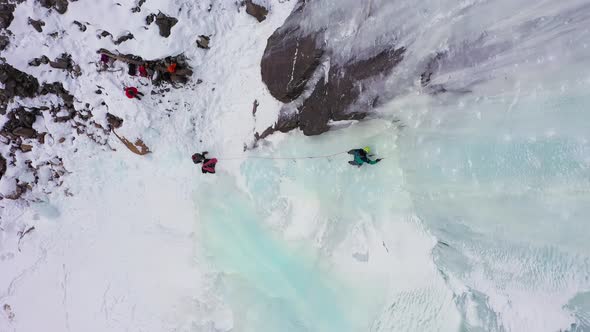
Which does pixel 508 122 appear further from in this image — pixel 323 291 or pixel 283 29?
pixel 283 29

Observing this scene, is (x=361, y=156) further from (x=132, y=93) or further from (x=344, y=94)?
(x=132, y=93)

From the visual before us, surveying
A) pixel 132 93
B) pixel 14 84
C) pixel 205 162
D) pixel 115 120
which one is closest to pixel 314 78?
pixel 205 162

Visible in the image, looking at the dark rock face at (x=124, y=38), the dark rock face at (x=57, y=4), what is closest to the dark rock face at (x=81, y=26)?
the dark rock face at (x=57, y=4)

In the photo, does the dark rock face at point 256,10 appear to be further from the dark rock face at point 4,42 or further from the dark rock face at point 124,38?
the dark rock face at point 4,42

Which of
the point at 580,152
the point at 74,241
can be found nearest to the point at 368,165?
the point at 580,152

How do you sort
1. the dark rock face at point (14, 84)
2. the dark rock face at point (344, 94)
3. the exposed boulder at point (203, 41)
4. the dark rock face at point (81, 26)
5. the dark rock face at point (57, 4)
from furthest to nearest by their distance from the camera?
the dark rock face at point (14, 84) < the dark rock face at point (81, 26) < the dark rock face at point (57, 4) < the exposed boulder at point (203, 41) < the dark rock face at point (344, 94)

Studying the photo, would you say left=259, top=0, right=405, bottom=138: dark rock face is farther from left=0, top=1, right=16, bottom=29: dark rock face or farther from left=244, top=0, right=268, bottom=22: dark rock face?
left=0, top=1, right=16, bottom=29: dark rock face
